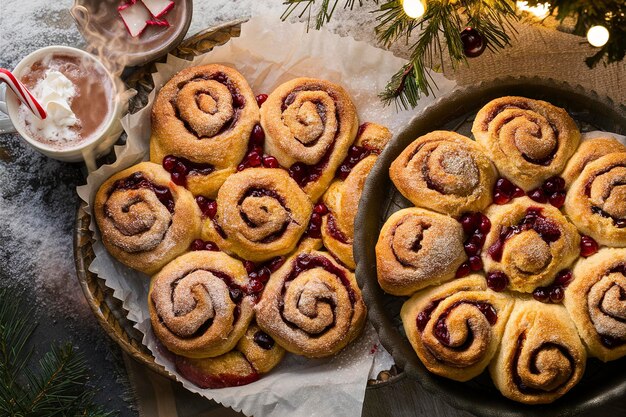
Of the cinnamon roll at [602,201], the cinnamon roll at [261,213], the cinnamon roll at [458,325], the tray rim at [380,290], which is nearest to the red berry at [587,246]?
the cinnamon roll at [602,201]

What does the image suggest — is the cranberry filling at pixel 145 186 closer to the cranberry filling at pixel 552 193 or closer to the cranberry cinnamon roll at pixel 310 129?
the cranberry cinnamon roll at pixel 310 129

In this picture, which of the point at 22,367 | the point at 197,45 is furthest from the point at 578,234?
the point at 22,367

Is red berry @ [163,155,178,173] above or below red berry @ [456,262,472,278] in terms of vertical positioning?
below

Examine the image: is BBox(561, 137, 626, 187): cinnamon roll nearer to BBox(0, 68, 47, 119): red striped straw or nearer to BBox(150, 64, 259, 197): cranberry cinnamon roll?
BBox(150, 64, 259, 197): cranberry cinnamon roll

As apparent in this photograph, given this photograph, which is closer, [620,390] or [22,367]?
[620,390]

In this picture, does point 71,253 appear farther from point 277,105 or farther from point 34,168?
point 277,105

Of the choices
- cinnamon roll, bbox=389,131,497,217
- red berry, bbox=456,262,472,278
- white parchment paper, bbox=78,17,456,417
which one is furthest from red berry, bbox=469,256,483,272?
white parchment paper, bbox=78,17,456,417
